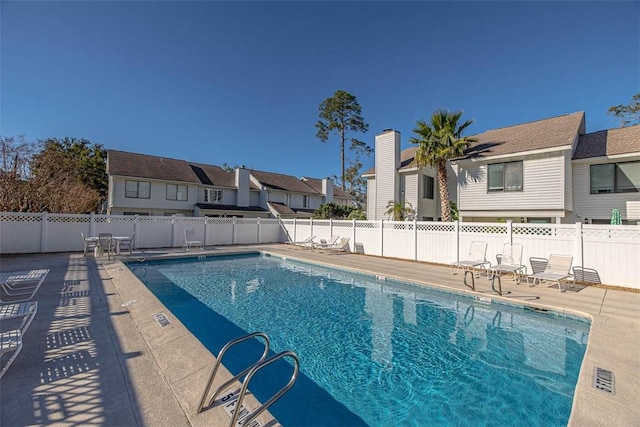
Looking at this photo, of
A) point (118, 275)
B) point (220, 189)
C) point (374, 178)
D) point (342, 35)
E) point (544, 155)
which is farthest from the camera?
point (220, 189)

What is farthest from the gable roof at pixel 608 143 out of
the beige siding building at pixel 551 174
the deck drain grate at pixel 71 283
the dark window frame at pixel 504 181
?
the deck drain grate at pixel 71 283

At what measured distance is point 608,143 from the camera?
12375 mm

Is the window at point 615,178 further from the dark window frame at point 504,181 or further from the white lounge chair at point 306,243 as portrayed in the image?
the white lounge chair at point 306,243

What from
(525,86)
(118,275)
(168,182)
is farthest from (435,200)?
(168,182)

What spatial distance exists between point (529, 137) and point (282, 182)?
84.1ft

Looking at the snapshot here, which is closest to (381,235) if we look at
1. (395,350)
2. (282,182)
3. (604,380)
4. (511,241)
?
(511,241)

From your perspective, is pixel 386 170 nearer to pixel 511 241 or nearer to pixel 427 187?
pixel 427 187

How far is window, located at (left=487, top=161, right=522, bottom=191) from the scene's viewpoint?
13.0 m

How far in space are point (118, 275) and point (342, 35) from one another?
15325 mm

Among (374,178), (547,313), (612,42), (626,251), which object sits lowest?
(547,313)

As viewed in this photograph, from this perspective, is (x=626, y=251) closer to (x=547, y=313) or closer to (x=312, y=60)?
(x=547, y=313)

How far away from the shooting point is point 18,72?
10.8 m

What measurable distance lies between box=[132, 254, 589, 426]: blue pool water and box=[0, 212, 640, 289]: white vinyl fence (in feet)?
11.6

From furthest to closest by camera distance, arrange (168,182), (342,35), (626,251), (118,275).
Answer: (168,182) < (342,35) < (118,275) < (626,251)
